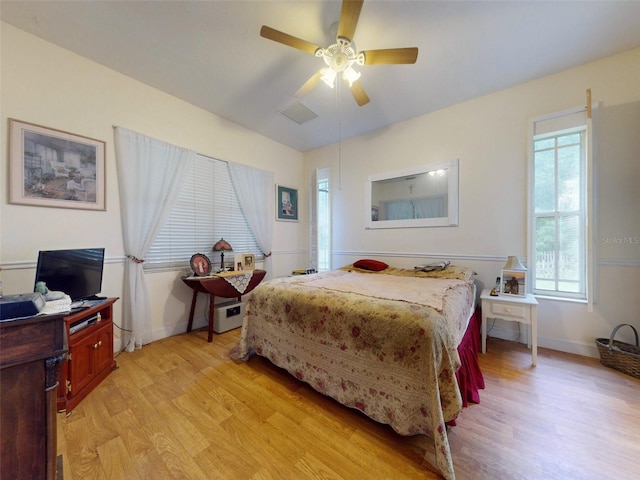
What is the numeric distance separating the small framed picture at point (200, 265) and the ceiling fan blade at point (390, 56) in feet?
8.37

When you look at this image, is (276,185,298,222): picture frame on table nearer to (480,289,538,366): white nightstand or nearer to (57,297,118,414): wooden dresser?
(57,297,118,414): wooden dresser

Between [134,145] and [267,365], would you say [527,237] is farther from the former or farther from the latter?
[134,145]

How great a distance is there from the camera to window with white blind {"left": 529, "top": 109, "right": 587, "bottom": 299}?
7.29 ft

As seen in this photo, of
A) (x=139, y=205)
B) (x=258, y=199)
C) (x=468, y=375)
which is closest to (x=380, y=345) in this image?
(x=468, y=375)

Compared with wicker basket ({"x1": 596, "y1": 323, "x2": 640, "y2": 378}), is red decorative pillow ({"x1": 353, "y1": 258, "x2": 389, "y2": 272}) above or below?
above

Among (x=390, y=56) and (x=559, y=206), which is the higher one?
(x=390, y=56)

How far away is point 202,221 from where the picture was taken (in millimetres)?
2908

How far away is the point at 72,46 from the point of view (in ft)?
6.40

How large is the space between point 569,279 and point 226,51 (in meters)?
3.88

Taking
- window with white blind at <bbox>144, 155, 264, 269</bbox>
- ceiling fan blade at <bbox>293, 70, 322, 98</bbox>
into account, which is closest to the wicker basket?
ceiling fan blade at <bbox>293, 70, 322, 98</bbox>

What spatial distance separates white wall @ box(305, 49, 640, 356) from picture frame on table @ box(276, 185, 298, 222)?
3.55 feet

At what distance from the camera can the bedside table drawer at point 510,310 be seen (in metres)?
1.99

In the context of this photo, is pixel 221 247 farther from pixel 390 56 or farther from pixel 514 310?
pixel 514 310

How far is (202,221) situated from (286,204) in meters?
1.43
